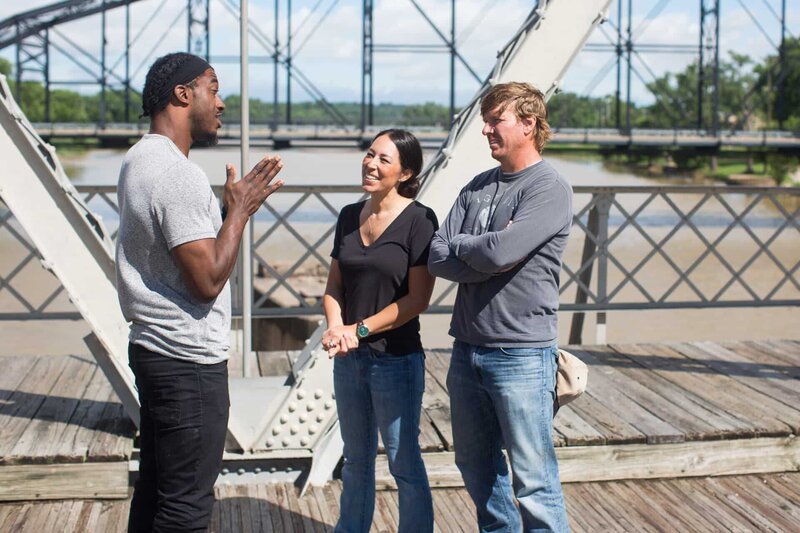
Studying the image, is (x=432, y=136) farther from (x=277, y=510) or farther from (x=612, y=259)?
(x=277, y=510)

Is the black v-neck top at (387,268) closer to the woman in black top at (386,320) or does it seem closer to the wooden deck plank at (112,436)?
the woman in black top at (386,320)

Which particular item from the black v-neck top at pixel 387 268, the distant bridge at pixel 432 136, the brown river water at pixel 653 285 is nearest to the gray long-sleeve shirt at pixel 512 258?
the black v-neck top at pixel 387 268

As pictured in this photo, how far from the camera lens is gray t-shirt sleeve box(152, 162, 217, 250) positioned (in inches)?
67.1

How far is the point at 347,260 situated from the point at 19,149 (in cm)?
107

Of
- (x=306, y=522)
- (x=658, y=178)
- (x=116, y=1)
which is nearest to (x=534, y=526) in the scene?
(x=306, y=522)

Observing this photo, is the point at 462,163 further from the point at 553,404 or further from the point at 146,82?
the point at 146,82

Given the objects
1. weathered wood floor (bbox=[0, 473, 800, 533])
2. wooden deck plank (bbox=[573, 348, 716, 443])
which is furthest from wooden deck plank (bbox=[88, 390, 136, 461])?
wooden deck plank (bbox=[573, 348, 716, 443])

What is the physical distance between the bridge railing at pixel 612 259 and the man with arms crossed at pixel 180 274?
121 cm

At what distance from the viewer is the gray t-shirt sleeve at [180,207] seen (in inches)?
67.1

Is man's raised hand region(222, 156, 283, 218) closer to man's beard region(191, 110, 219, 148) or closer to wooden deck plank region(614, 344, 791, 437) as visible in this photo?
man's beard region(191, 110, 219, 148)

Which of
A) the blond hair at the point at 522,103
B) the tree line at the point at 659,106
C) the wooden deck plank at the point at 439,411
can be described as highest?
the tree line at the point at 659,106

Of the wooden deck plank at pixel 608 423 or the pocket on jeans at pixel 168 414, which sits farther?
the wooden deck plank at pixel 608 423

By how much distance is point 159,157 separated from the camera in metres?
1.73

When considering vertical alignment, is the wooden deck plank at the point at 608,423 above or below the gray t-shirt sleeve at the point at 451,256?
below
